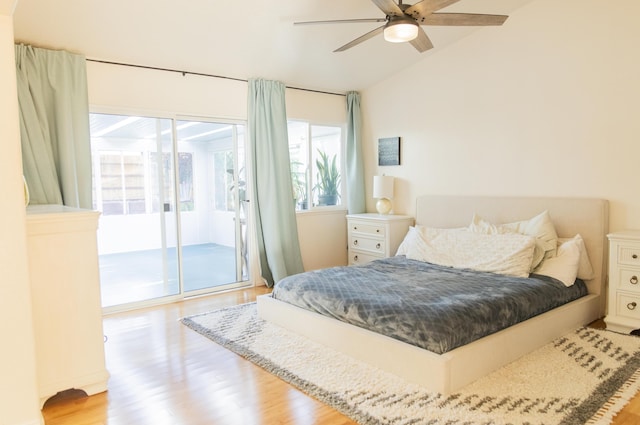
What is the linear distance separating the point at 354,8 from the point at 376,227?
2.46 meters

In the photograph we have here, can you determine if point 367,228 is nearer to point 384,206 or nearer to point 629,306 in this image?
point 384,206

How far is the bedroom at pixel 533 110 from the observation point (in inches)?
145

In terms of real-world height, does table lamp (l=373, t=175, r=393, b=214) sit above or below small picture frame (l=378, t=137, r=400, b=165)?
below

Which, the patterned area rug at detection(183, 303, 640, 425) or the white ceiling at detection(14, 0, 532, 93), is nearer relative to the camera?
the patterned area rug at detection(183, 303, 640, 425)

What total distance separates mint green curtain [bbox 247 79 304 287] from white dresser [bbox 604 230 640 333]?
3.23 meters

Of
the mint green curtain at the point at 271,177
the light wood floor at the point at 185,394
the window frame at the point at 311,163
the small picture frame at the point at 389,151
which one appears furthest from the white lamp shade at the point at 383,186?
the light wood floor at the point at 185,394

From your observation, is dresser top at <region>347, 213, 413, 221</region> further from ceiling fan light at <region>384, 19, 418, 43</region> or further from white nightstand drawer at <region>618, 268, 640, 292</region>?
ceiling fan light at <region>384, 19, 418, 43</region>

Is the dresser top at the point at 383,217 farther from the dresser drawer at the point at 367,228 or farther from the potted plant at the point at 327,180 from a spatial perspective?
the potted plant at the point at 327,180

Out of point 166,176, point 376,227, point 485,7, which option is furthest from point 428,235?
point 166,176

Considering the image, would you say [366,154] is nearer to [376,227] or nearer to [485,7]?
[376,227]

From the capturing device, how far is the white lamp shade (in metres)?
5.45

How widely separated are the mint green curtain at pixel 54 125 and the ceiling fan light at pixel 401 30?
2730 mm

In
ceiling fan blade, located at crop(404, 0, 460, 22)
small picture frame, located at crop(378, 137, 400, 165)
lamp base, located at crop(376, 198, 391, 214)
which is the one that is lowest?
lamp base, located at crop(376, 198, 391, 214)

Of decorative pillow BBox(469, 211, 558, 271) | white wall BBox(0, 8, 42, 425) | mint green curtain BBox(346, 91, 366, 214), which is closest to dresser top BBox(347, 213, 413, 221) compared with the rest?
mint green curtain BBox(346, 91, 366, 214)
